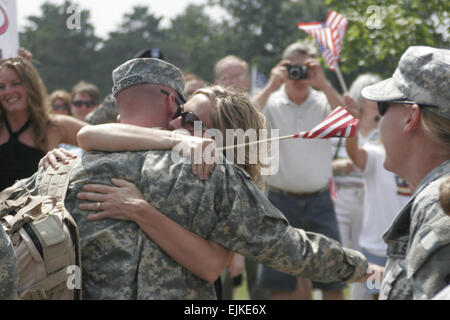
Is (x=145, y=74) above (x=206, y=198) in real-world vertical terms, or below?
above

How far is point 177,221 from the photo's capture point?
2293 mm

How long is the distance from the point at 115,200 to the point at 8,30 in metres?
3.26


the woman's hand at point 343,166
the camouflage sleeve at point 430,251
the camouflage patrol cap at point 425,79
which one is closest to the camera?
the camouflage sleeve at point 430,251

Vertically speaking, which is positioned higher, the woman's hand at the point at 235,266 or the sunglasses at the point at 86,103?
the sunglasses at the point at 86,103

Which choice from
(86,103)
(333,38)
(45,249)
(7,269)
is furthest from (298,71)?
(7,269)

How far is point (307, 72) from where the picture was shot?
554 centimetres

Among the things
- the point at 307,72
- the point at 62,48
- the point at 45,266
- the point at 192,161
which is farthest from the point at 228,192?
the point at 62,48

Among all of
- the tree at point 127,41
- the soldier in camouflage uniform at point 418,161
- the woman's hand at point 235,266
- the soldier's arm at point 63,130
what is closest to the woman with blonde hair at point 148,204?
the soldier in camouflage uniform at point 418,161

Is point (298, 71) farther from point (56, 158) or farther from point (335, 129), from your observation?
point (56, 158)

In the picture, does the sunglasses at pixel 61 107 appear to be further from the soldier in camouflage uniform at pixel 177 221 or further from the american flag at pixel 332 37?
the soldier in camouflage uniform at pixel 177 221

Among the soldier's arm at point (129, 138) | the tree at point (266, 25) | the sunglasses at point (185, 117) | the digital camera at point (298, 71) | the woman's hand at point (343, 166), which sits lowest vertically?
the woman's hand at point (343, 166)

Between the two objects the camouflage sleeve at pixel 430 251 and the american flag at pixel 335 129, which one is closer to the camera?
the camouflage sleeve at pixel 430 251

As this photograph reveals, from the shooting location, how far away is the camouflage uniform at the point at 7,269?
1.87 metres

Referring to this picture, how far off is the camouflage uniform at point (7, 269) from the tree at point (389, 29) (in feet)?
13.3
